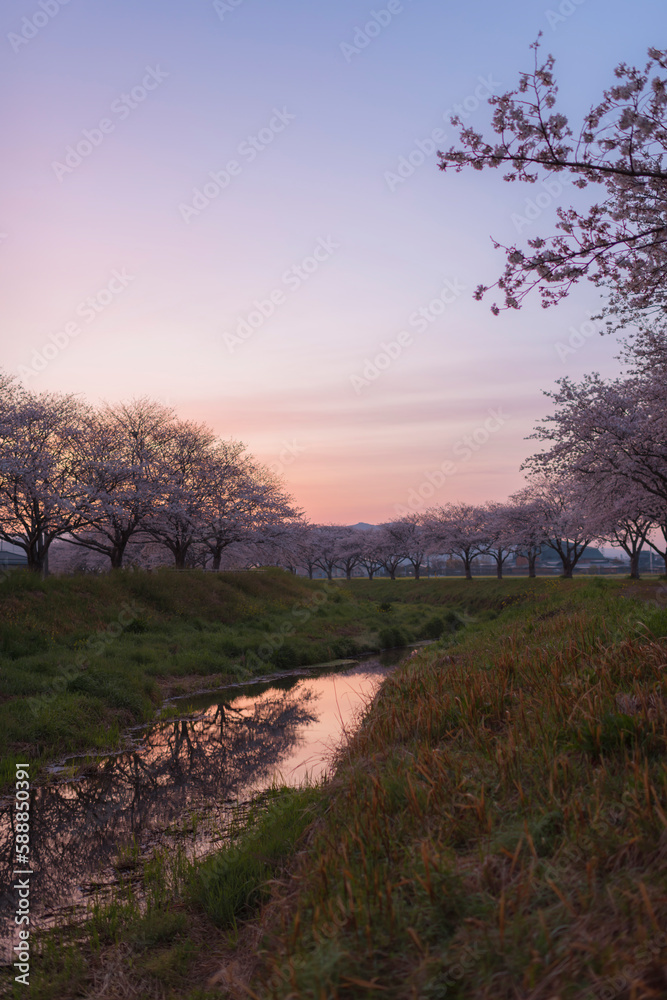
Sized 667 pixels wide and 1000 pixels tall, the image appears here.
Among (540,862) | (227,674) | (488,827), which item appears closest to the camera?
(540,862)

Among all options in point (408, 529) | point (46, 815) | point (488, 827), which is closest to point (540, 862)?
point (488, 827)

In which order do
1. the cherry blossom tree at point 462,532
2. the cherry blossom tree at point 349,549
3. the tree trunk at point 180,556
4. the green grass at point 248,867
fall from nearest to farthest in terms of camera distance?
1. the green grass at point 248,867
2. the tree trunk at point 180,556
3. the cherry blossom tree at point 462,532
4. the cherry blossom tree at point 349,549

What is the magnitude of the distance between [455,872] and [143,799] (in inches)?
298

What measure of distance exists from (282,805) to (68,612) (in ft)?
49.5

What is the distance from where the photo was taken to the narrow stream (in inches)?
282

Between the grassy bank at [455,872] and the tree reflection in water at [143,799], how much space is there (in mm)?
1095

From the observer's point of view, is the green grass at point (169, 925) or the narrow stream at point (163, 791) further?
the narrow stream at point (163, 791)

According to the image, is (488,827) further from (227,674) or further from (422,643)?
(422,643)

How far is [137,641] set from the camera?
20.5 m

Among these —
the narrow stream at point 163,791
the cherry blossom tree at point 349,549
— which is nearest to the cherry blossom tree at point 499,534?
the cherry blossom tree at point 349,549

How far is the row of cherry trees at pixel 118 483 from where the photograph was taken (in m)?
26.8

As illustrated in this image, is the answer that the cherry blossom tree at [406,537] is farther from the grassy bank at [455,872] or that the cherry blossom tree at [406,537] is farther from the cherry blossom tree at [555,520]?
the grassy bank at [455,872]

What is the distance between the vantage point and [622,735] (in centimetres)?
479

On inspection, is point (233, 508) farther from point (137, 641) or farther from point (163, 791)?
point (163, 791)
